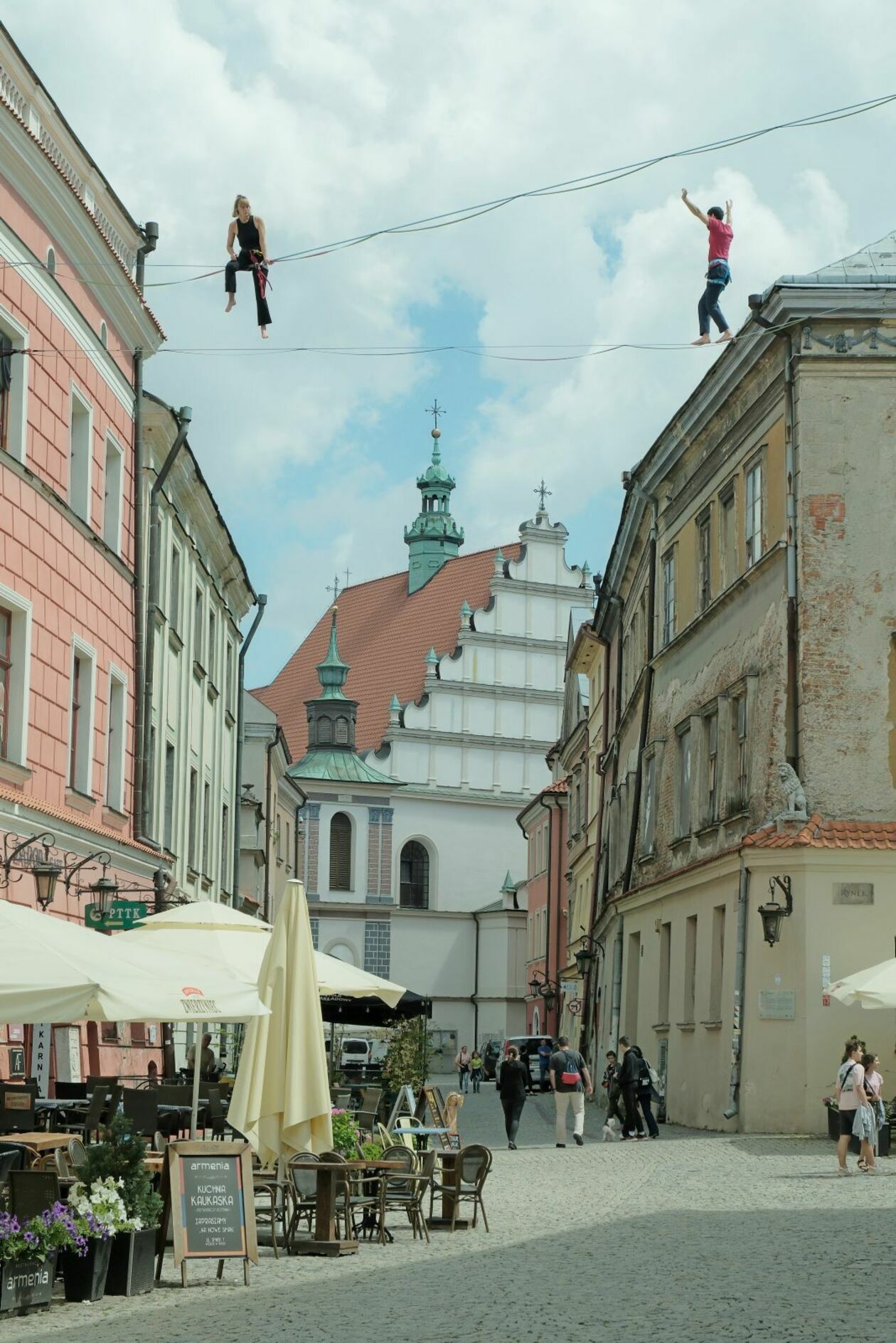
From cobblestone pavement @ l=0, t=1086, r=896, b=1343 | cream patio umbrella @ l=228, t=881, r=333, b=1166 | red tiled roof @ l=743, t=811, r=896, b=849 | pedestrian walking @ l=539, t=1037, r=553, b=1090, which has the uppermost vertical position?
red tiled roof @ l=743, t=811, r=896, b=849

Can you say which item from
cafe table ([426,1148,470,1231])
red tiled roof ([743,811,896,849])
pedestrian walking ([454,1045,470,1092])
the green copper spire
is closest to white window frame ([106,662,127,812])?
Result: red tiled roof ([743,811,896,849])

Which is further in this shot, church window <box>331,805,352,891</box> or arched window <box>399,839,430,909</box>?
arched window <box>399,839,430,909</box>

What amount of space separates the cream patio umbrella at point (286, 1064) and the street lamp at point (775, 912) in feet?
33.9

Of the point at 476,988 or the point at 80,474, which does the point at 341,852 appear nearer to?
the point at 476,988

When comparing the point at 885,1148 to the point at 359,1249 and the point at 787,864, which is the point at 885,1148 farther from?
the point at 359,1249

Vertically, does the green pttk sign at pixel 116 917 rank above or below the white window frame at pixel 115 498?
below

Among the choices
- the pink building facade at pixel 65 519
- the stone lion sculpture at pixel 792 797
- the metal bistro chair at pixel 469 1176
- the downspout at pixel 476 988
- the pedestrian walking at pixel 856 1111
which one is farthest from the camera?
the downspout at pixel 476 988

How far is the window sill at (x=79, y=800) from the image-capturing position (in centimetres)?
2134

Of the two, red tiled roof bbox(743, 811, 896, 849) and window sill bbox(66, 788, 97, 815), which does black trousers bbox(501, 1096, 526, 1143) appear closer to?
red tiled roof bbox(743, 811, 896, 849)

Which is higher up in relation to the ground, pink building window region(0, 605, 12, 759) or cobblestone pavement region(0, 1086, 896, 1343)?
pink building window region(0, 605, 12, 759)

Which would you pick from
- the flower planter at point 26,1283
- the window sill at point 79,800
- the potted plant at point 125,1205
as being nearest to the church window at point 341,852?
the window sill at point 79,800

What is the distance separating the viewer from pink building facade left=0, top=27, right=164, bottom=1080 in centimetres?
1888

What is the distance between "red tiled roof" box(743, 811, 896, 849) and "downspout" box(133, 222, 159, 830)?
303 inches

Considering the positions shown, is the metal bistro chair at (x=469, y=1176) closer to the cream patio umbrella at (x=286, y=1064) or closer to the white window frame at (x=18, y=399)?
the cream patio umbrella at (x=286, y=1064)
